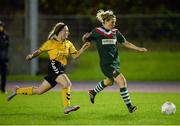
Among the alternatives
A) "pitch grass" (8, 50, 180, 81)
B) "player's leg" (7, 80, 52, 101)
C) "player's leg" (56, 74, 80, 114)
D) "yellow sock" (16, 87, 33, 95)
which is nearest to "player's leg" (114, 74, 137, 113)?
"player's leg" (56, 74, 80, 114)

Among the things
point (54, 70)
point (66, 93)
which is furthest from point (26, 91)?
point (66, 93)

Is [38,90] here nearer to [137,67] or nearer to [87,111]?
[87,111]

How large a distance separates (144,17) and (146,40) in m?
1.13

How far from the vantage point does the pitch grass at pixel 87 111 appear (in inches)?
560

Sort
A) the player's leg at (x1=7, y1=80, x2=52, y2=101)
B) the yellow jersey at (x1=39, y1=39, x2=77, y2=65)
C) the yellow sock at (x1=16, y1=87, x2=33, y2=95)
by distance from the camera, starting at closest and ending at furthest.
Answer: the yellow jersey at (x1=39, y1=39, x2=77, y2=65), the player's leg at (x1=7, y1=80, x2=52, y2=101), the yellow sock at (x1=16, y1=87, x2=33, y2=95)

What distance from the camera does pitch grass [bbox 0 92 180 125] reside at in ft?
46.7

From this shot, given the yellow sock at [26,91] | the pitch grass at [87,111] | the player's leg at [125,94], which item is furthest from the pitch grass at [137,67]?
the player's leg at [125,94]

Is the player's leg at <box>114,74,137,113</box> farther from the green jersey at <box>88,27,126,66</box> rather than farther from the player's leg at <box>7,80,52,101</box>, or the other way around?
the player's leg at <box>7,80,52,101</box>

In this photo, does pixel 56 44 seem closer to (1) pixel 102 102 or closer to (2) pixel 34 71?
(1) pixel 102 102

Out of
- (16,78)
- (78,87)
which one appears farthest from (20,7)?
(78,87)

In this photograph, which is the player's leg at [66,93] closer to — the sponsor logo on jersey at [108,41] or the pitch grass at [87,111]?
the pitch grass at [87,111]

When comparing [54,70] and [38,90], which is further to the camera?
[38,90]

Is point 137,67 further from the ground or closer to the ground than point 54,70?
closer to the ground

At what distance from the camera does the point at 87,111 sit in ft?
53.2
